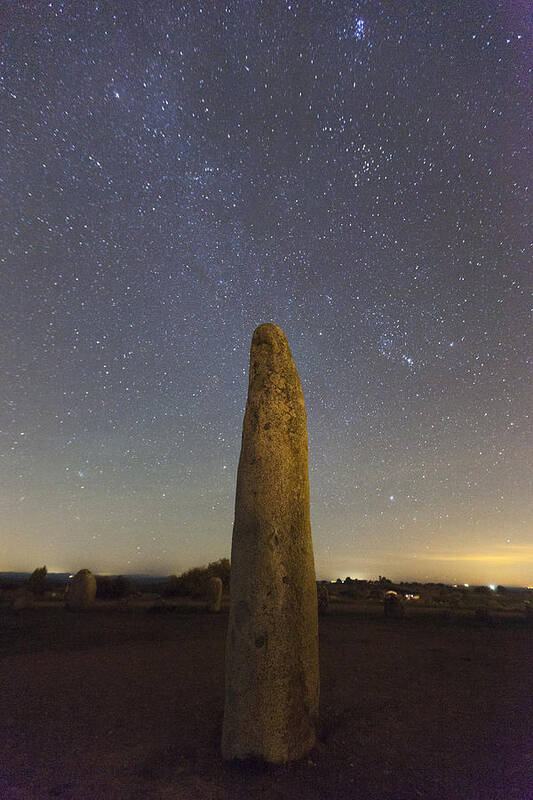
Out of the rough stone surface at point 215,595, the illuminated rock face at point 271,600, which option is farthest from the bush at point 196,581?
the illuminated rock face at point 271,600

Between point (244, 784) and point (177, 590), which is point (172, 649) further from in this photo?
point (177, 590)

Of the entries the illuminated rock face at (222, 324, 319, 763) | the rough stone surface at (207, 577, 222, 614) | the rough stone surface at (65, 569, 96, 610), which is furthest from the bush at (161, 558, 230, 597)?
the illuminated rock face at (222, 324, 319, 763)

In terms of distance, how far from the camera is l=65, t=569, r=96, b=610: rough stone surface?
21.2 metres

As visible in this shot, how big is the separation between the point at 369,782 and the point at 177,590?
31913 millimetres

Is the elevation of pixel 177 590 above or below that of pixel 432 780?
above

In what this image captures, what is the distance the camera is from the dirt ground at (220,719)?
4867 millimetres

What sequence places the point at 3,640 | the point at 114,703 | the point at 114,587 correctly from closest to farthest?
1. the point at 114,703
2. the point at 3,640
3. the point at 114,587

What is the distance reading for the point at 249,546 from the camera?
566 centimetres

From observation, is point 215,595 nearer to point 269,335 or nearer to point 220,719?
point 220,719

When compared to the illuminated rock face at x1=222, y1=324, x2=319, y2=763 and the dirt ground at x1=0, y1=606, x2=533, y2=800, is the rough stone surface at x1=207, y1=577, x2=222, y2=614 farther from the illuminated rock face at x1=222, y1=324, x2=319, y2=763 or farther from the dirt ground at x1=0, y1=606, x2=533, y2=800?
the illuminated rock face at x1=222, y1=324, x2=319, y2=763

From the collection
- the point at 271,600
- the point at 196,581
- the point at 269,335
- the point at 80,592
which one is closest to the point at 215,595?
the point at 80,592

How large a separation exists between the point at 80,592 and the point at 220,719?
17.0 meters

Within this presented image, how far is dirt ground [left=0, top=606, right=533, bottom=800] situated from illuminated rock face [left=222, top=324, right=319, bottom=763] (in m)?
0.37

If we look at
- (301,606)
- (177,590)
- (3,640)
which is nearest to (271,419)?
(301,606)
